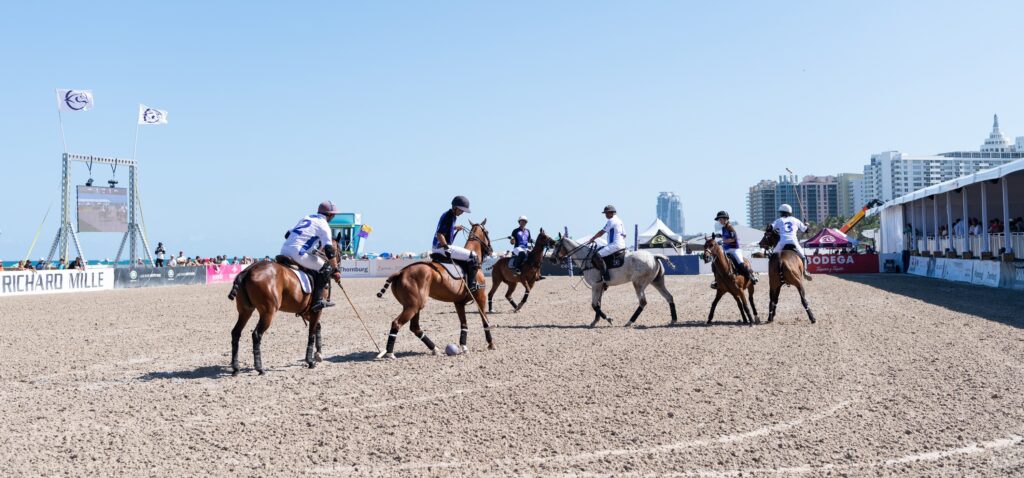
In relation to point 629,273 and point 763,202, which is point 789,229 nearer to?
point 629,273

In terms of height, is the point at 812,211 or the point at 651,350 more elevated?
the point at 812,211

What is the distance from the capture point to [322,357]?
11.0 metres

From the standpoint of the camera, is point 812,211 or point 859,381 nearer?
point 859,381

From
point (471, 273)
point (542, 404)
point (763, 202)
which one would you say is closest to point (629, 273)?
point (471, 273)

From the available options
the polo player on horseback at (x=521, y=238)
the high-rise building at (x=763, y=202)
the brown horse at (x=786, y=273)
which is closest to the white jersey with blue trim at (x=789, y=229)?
the brown horse at (x=786, y=273)

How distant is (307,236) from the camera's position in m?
9.94

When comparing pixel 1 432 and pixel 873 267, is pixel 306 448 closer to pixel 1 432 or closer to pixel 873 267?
pixel 1 432

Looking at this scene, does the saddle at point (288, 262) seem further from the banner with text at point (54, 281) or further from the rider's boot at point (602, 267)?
the banner with text at point (54, 281)

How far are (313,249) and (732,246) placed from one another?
27.2 feet

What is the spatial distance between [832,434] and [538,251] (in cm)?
955

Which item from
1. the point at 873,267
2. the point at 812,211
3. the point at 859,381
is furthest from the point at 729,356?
the point at 812,211

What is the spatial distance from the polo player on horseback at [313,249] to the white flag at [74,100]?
3249 cm

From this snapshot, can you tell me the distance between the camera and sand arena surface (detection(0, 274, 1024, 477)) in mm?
5582

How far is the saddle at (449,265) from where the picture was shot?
1084cm
